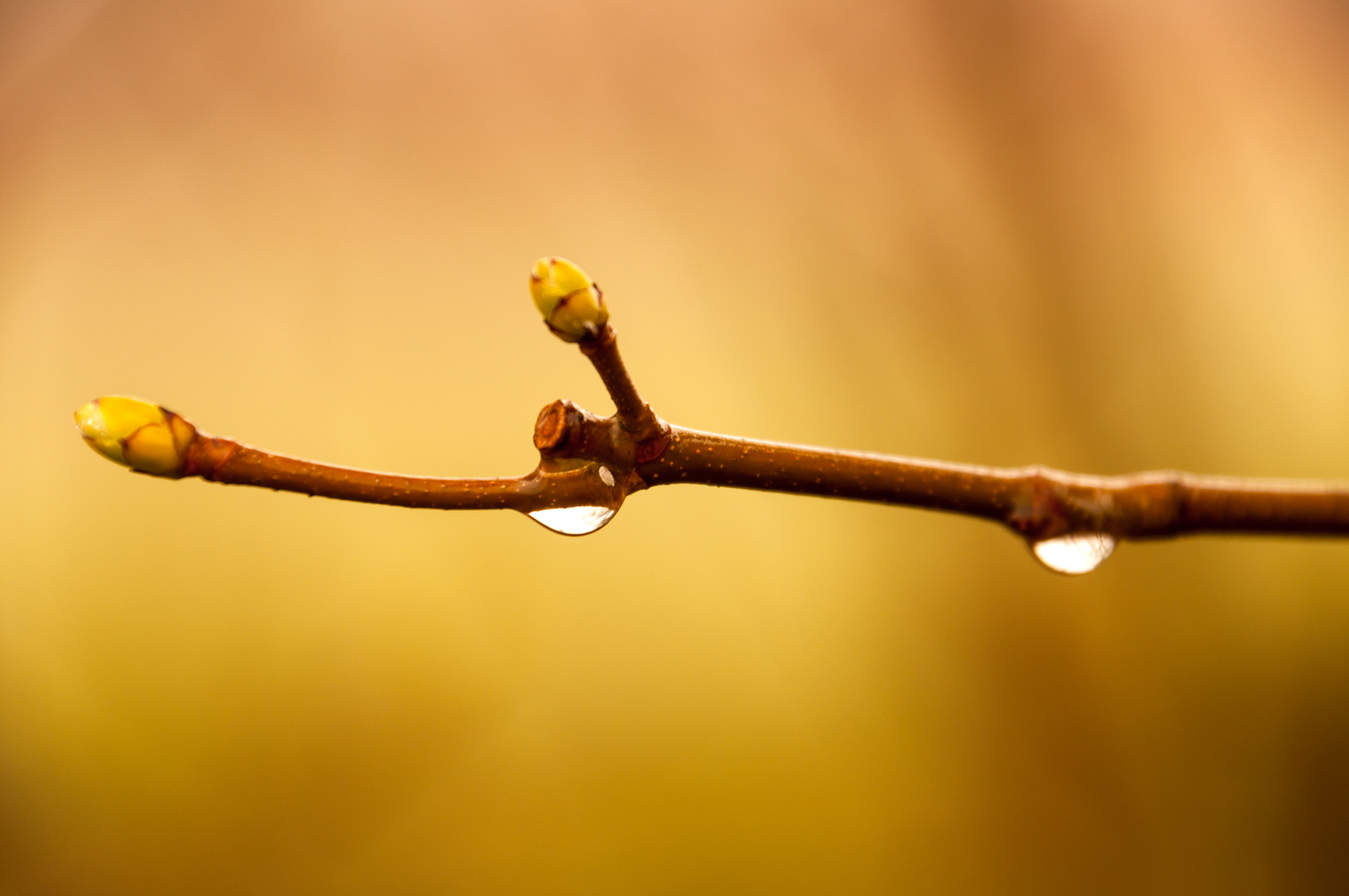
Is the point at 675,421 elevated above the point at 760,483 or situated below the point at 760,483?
above

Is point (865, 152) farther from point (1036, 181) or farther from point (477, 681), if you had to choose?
point (477, 681)

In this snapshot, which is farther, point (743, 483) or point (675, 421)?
point (675, 421)

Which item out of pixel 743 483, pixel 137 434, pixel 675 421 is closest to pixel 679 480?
pixel 743 483

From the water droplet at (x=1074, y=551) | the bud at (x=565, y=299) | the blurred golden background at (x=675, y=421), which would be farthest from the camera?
the blurred golden background at (x=675, y=421)

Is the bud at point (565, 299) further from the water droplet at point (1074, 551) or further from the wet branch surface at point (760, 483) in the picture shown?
the water droplet at point (1074, 551)

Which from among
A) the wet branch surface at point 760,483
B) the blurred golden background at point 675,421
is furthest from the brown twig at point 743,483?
the blurred golden background at point 675,421

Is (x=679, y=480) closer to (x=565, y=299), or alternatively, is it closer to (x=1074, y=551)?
(x=565, y=299)

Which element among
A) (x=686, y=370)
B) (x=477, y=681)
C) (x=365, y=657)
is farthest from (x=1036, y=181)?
(x=365, y=657)
